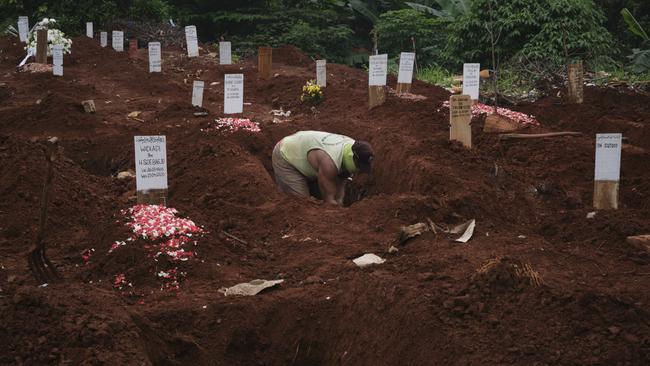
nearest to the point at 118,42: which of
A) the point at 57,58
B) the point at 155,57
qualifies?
the point at 155,57

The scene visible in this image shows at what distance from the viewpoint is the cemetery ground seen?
14.2 feet

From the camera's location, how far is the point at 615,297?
4434 mm

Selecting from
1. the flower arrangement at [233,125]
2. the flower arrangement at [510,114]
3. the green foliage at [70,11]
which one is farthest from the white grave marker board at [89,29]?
the flower arrangement at [510,114]

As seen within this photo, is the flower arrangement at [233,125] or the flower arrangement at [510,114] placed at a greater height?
the flower arrangement at [510,114]

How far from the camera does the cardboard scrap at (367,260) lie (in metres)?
5.84

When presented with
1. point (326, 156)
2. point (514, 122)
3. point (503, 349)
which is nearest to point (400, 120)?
point (514, 122)

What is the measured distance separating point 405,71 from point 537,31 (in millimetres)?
5364

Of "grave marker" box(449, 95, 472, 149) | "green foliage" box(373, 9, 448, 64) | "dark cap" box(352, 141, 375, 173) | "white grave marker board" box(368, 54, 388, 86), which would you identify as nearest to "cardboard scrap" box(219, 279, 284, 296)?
"dark cap" box(352, 141, 375, 173)

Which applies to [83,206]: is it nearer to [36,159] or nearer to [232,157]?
[36,159]

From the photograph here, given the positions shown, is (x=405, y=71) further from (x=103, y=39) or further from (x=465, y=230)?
(x=103, y=39)

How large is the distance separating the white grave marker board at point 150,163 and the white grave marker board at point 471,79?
17.7ft

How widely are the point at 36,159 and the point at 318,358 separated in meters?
3.78

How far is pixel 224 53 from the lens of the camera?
55.5 feet

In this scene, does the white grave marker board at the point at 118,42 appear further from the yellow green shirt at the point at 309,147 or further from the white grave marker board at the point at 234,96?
the yellow green shirt at the point at 309,147
